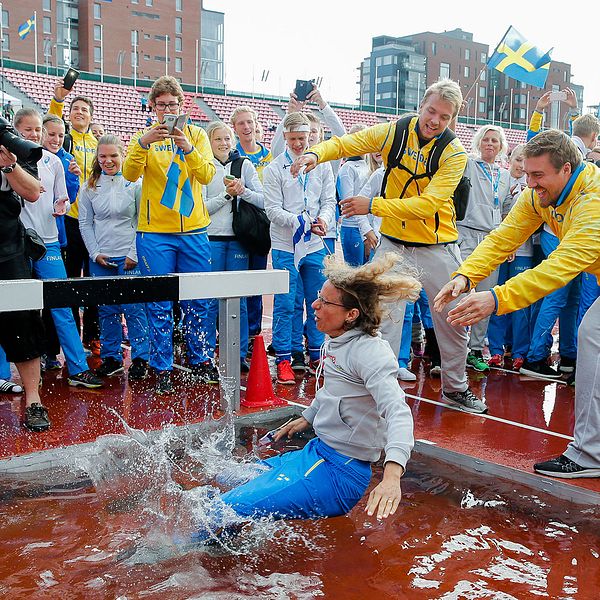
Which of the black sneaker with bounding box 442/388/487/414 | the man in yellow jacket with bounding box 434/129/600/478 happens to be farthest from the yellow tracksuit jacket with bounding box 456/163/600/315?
the black sneaker with bounding box 442/388/487/414

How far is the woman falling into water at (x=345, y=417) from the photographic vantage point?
328cm

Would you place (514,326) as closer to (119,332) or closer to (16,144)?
(119,332)

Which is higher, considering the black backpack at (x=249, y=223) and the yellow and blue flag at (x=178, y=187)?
the yellow and blue flag at (x=178, y=187)

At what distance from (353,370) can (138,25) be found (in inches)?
2596

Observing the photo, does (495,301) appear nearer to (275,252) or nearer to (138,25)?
(275,252)

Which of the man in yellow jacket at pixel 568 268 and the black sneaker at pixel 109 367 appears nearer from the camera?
the man in yellow jacket at pixel 568 268

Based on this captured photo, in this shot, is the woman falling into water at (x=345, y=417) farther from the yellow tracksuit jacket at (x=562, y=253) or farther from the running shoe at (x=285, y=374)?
the running shoe at (x=285, y=374)

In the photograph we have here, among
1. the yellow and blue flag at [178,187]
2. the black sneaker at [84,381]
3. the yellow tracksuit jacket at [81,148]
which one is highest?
the yellow tracksuit jacket at [81,148]

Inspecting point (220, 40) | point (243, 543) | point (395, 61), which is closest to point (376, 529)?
point (243, 543)

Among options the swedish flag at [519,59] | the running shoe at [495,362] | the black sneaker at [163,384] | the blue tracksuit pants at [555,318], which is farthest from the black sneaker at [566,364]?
the swedish flag at [519,59]

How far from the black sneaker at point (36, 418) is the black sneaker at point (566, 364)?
16.2 feet

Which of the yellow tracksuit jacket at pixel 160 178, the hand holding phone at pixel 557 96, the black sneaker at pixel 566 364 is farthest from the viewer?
the hand holding phone at pixel 557 96

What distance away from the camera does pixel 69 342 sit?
617 cm

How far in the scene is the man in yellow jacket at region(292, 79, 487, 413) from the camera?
17.7ft
